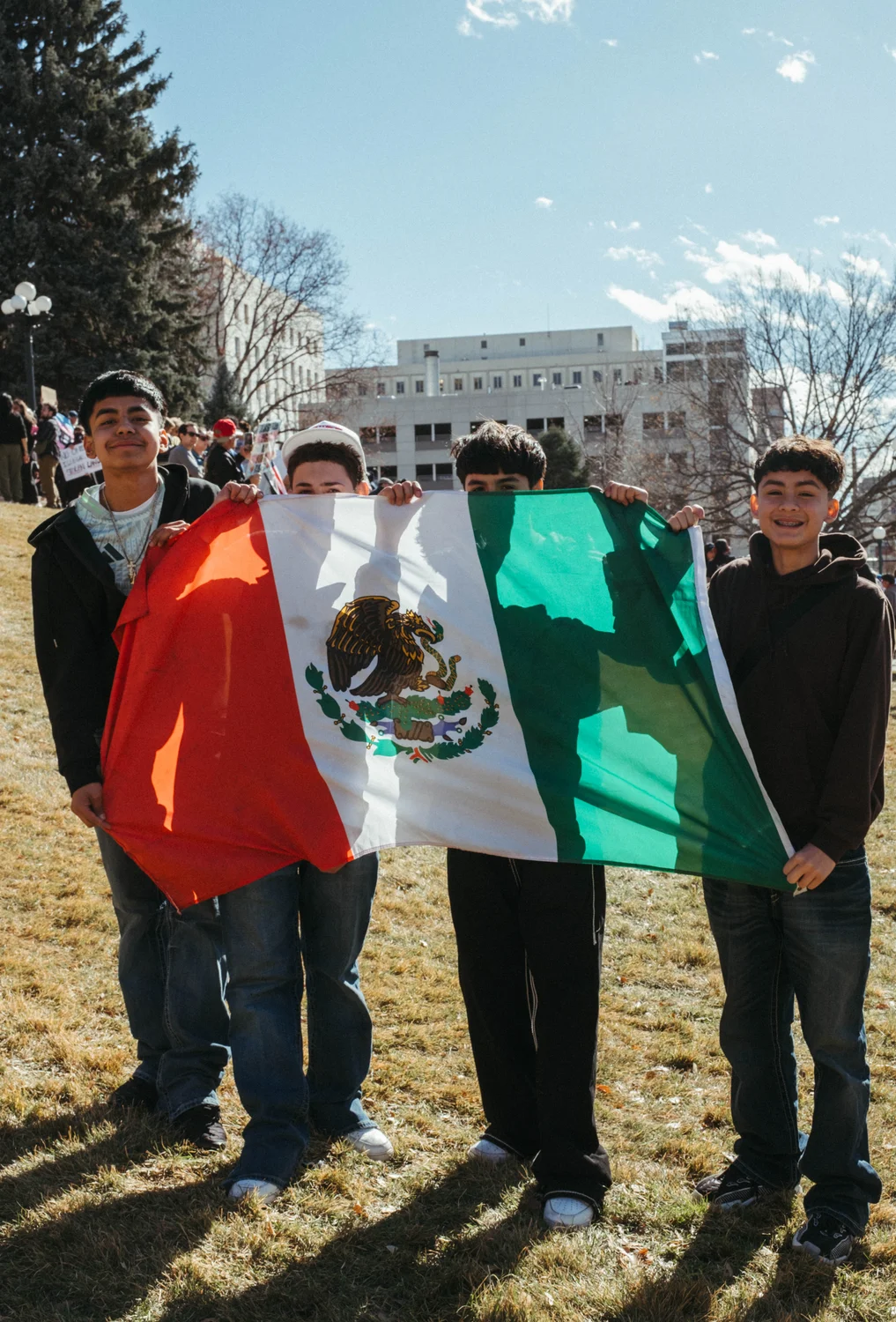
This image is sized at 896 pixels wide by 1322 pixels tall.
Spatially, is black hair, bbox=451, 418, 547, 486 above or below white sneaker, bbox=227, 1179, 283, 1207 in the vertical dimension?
above

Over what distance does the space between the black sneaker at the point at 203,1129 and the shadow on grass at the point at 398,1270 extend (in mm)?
663

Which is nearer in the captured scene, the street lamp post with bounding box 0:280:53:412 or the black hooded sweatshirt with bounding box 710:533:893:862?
the black hooded sweatshirt with bounding box 710:533:893:862

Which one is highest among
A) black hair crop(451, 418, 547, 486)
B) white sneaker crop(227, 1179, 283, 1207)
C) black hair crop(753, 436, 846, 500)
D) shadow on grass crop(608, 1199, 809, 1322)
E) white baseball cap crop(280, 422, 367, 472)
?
white baseball cap crop(280, 422, 367, 472)

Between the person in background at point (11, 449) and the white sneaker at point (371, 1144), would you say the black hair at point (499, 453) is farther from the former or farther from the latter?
the person in background at point (11, 449)

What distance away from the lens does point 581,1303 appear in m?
3.09

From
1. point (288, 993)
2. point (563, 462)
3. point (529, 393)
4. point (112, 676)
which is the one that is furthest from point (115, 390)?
point (529, 393)

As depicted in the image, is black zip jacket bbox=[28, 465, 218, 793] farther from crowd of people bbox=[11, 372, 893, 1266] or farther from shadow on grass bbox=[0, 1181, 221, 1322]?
shadow on grass bbox=[0, 1181, 221, 1322]

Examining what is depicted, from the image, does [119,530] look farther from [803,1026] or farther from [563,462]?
[563,462]

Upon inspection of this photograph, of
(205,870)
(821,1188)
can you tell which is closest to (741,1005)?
(821,1188)

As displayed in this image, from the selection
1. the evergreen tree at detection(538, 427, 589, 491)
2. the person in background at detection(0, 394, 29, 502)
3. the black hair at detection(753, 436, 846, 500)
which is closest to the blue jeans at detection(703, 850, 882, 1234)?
the black hair at detection(753, 436, 846, 500)

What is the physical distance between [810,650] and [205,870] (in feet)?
6.40

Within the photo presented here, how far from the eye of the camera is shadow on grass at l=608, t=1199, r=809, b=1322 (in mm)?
3051

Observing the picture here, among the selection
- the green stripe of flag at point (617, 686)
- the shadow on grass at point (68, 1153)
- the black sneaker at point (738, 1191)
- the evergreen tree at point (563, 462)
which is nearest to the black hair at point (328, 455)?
the green stripe of flag at point (617, 686)

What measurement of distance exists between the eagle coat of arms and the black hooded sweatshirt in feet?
2.75
